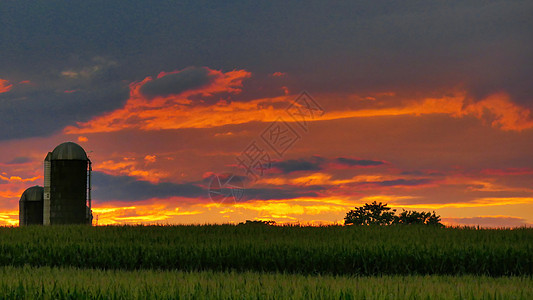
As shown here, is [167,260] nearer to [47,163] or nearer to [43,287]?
[43,287]

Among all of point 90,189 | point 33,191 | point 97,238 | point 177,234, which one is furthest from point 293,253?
point 33,191

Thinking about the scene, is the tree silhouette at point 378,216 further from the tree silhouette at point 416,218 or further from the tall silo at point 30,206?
the tall silo at point 30,206

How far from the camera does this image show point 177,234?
20562 millimetres

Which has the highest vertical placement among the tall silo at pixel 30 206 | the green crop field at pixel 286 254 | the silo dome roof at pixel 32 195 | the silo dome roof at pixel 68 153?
the silo dome roof at pixel 68 153

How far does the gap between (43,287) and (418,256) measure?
11.3 metres

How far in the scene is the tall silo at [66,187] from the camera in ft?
119

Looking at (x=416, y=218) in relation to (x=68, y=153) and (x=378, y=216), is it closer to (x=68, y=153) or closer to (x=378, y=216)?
(x=378, y=216)

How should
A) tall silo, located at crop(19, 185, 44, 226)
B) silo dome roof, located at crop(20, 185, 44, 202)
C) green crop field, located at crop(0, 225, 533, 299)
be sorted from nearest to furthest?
green crop field, located at crop(0, 225, 533, 299), tall silo, located at crop(19, 185, 44, 226), silo dome roof, located at crop(20, 185, 44, 202)

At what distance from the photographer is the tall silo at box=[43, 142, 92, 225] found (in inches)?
1432

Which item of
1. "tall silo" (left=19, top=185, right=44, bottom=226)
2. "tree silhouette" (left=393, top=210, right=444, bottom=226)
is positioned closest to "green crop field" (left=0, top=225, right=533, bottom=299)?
"tree silhouette" (left=393, top=210, right=444, bottom=226)

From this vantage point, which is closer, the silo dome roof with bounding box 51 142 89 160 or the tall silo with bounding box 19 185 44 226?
the silo dome roof with bounding box 51 142 89 160

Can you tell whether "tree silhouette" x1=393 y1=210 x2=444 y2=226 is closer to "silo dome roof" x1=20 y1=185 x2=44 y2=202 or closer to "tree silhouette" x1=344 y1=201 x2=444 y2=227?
"tree silhouette" x1=344 y1=201 x2=444 y2=227

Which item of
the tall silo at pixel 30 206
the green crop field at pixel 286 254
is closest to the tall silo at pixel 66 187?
the tall silo at pixel 30 206

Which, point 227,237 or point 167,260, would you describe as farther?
point 227,237
